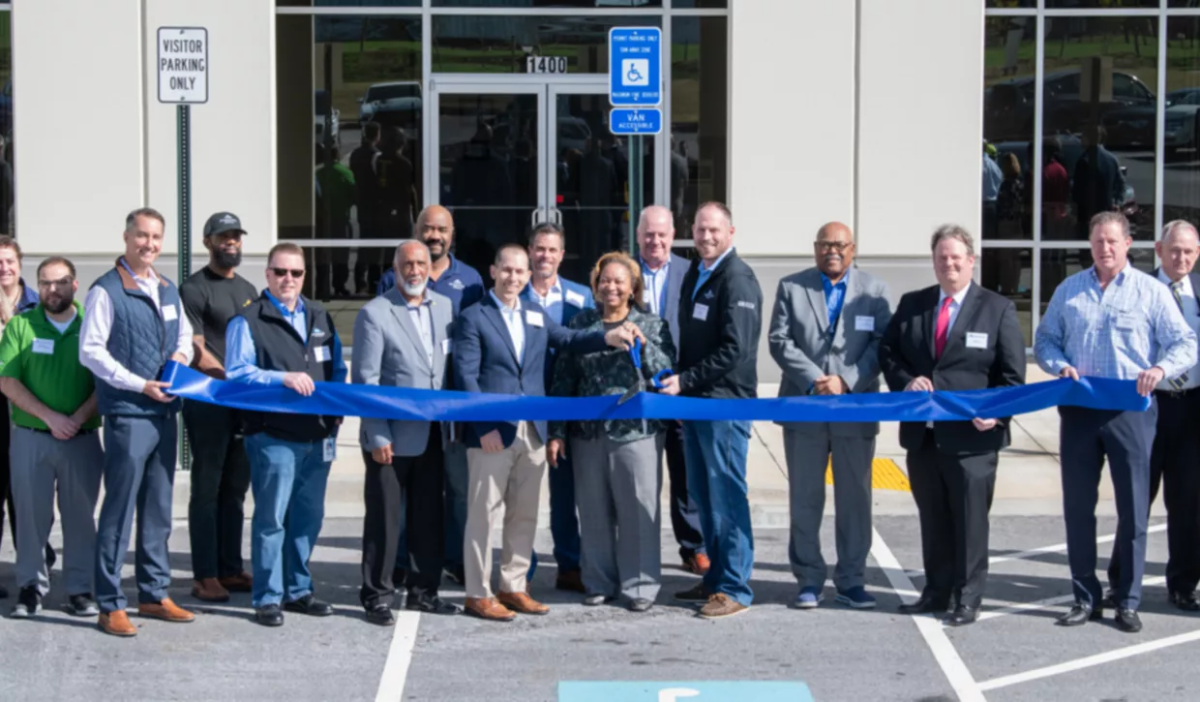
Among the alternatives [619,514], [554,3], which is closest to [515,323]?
[619,514]

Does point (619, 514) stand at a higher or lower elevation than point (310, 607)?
higher

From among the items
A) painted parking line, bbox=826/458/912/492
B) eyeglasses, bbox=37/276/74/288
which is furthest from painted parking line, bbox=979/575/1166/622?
eyeglasses, bbox=37/276/74/288

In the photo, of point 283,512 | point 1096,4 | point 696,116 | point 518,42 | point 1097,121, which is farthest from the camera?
point 1097,121

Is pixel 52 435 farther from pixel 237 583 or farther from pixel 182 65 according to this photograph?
pixel 182 65

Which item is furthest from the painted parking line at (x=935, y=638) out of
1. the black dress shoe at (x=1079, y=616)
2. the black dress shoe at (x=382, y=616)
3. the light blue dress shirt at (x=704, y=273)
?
the black dress shoe at (x=382, y=616)

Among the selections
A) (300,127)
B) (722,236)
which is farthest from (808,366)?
(300,127)

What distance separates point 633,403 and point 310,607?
1.99 metres

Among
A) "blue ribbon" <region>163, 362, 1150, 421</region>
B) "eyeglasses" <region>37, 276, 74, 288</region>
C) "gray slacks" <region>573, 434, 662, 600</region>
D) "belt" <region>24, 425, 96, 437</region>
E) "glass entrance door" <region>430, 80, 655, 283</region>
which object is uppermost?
"glass entrance door" <region>430, 80, 655, 283</region>

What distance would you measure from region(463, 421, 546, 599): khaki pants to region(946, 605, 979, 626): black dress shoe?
2.24 metres

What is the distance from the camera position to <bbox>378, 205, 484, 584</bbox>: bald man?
9.11 m

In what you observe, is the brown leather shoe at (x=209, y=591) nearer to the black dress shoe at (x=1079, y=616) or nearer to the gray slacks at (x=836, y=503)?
the gray slacks at (x=836, y=503)

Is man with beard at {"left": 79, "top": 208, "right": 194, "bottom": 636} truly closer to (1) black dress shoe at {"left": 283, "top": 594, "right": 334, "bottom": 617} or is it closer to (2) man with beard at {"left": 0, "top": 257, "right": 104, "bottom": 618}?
(2) man with beard at {"left": 0, "top": 257, "right": 104, "bottom": 618}

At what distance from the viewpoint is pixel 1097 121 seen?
16.9m

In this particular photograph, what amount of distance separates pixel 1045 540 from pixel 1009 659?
2.79 metres
